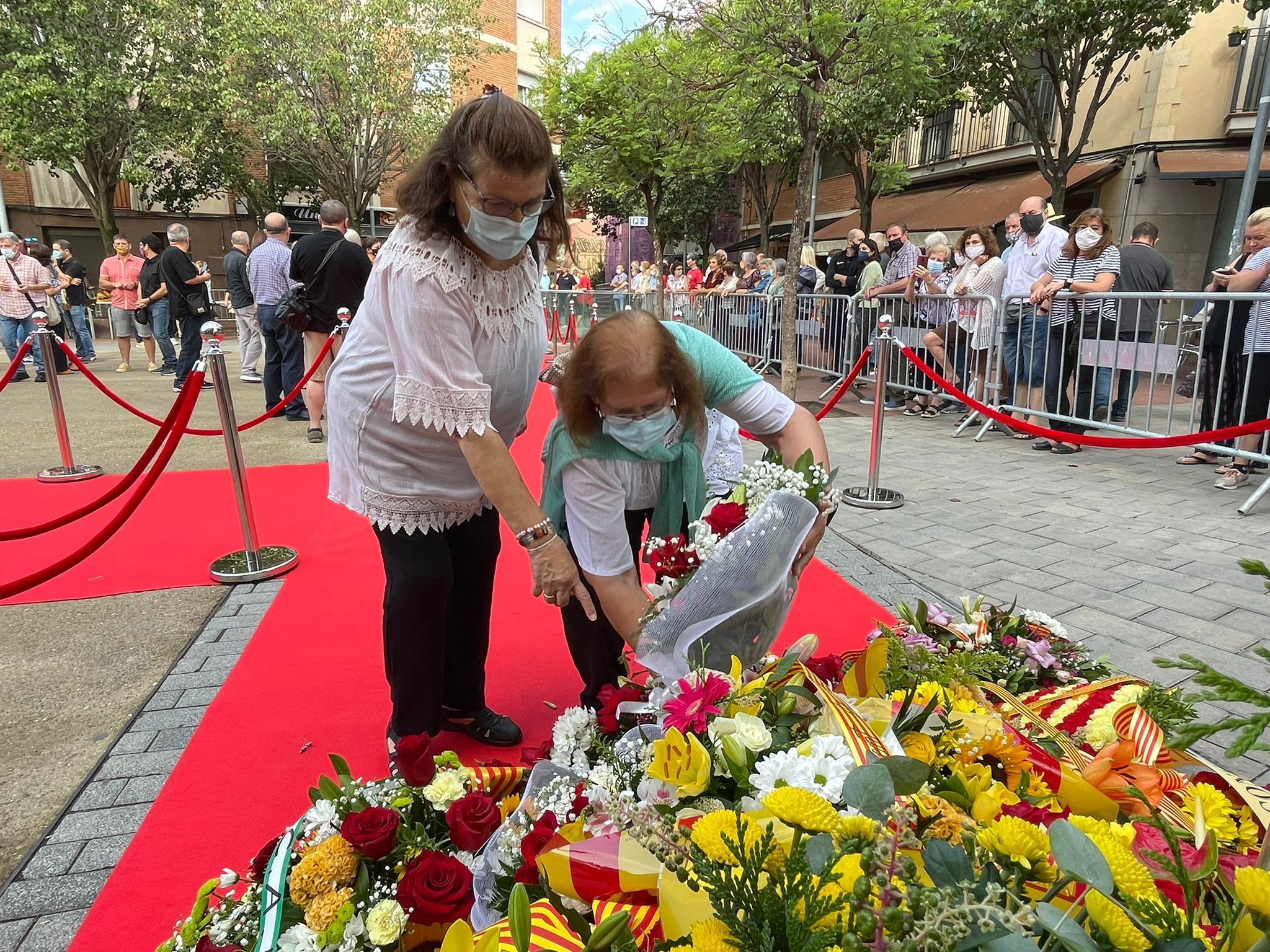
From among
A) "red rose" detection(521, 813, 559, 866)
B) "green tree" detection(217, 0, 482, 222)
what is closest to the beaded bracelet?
"red rose" detection(521, 813, 559, 866)

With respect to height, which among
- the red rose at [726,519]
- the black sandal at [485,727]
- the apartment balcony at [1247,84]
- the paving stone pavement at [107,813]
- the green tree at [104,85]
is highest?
the green tree at [104,85]

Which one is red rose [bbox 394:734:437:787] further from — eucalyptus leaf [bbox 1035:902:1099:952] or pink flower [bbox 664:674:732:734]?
eucalyptus leaf [bbox 1035:902:1099:952]

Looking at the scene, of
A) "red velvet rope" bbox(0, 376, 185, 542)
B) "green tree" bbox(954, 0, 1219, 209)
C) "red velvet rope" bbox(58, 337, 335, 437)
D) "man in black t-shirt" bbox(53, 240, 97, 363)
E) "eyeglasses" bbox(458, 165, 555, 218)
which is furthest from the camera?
"man in black t-shirt" bbox(53, 240, 97, 363)

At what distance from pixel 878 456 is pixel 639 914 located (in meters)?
4.62

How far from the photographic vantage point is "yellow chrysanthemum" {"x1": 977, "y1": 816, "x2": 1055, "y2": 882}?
0.84 meters

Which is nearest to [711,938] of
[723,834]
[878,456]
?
[723,834]

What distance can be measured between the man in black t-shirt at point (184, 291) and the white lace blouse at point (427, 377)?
347 inches

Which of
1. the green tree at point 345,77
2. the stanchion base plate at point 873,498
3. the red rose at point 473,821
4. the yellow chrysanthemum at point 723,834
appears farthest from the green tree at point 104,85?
the yellow chrysanthemum at point 723,834

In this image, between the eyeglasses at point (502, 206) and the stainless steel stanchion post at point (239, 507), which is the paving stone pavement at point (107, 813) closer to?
the stainless steel stanchion post at point (239, 507)

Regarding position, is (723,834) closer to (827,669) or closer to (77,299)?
(827,669)

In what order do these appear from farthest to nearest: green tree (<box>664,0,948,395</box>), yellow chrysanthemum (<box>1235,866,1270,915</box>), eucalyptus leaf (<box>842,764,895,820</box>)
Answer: green tree (<box>664,0,948,395</box>) < eucalyptus leaf (<box>842,764,895,820</box>) < yellow chrysanthemum (<box>1235,866,1270,915</box>)

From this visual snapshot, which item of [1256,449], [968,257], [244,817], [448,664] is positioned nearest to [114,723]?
[244,817]

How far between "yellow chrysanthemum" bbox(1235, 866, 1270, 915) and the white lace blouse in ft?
5.08

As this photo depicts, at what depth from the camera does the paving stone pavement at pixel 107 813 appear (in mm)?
1940
